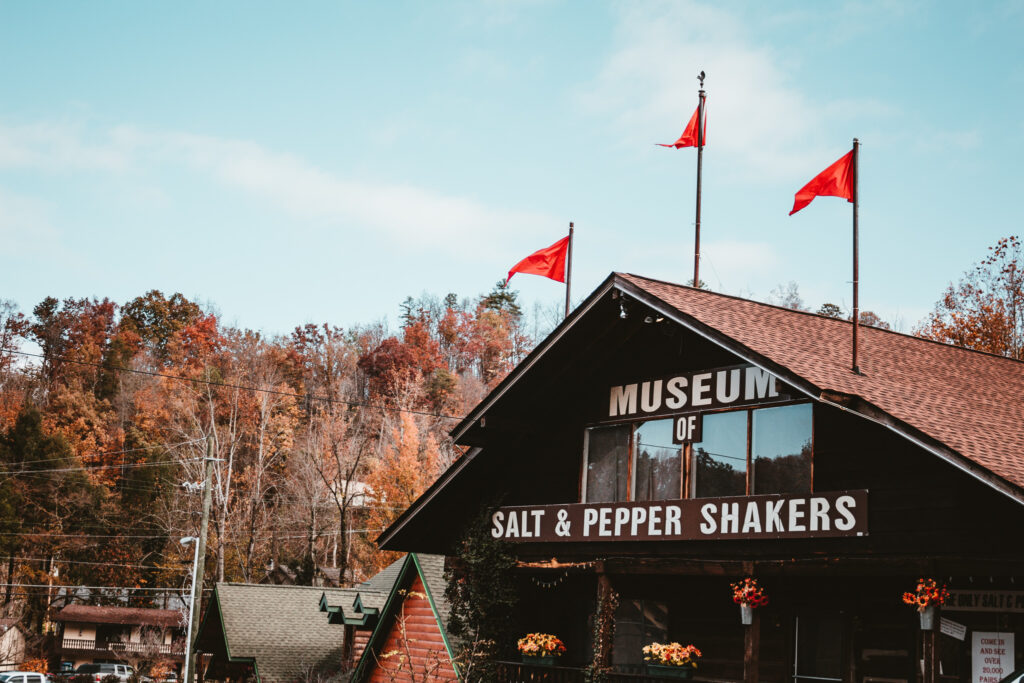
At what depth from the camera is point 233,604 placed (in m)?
33.9

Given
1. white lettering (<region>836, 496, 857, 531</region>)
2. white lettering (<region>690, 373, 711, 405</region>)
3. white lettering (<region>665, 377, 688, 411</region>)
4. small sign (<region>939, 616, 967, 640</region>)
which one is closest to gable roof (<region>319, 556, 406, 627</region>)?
white lettering (<region>665, 377, 688, 411</region>)

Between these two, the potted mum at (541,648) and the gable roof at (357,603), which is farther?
the gable roof at (357,603)

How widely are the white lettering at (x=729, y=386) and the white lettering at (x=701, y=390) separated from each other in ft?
0.59

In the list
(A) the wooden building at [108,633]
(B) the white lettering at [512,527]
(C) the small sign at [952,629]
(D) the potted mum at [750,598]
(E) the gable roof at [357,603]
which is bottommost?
(A) the wooden building at [108,633]

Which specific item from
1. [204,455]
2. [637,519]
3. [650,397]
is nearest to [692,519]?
[637,519]

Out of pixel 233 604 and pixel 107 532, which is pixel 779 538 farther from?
pixel 107 532

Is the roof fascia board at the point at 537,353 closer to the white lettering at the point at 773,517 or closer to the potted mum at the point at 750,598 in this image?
the white lettering at the point at 773,517

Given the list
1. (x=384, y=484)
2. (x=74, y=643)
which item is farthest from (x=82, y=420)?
(x=384, y=484)

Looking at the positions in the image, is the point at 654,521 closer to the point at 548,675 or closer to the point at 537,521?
the point at 537,521

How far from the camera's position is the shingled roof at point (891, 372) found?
524 inches

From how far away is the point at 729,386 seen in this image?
53.5 ft

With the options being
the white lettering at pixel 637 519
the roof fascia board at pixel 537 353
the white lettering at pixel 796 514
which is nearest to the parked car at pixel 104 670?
the roof fascia board at pixel 537 353

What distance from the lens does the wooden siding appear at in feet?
74.4

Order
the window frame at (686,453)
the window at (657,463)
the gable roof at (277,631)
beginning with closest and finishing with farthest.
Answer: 1. the window frame at (686,453)
2. the window at (657,463)
3. the gable roof at (277,631)
